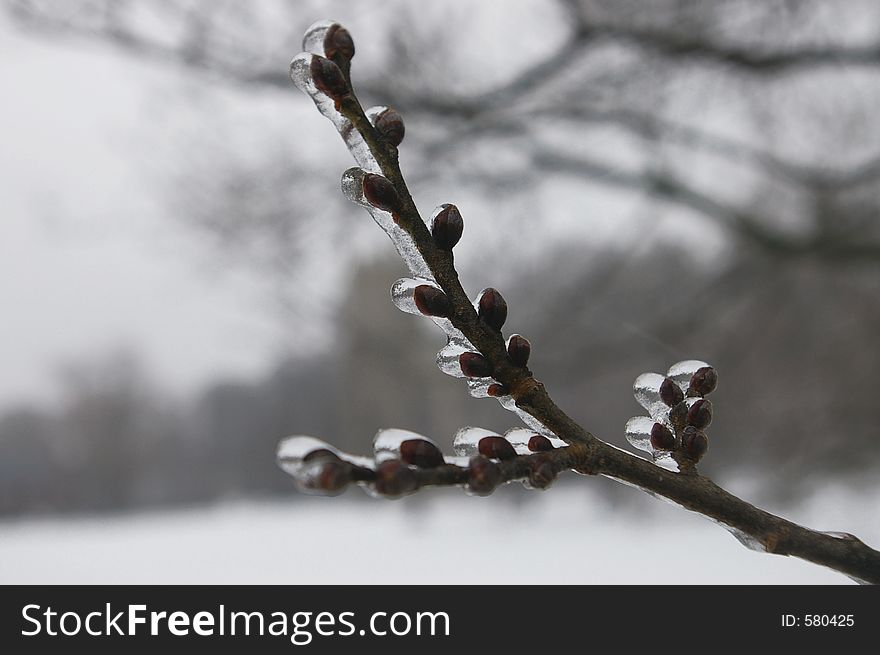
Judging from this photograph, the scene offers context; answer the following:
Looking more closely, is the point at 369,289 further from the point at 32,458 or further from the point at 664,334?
the point at 32,458

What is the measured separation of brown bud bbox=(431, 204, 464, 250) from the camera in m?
0.25

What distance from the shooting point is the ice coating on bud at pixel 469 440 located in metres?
0.25

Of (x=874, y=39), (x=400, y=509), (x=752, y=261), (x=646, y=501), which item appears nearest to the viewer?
(x=874, y=39)

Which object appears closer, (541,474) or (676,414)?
(541,474)

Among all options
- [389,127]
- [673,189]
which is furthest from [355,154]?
[673,189]

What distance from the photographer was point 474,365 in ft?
0.85

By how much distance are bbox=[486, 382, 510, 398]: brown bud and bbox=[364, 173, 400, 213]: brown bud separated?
7cm

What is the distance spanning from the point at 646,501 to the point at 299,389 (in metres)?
3.35

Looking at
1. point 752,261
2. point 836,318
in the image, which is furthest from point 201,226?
point 836,318

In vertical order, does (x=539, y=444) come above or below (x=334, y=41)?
below

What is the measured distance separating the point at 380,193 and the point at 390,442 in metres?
0.07

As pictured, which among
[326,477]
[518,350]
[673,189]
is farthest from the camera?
[673,189]

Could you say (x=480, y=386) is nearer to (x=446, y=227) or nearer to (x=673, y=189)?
(x=446, y=227)

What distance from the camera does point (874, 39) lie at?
2766 mm
